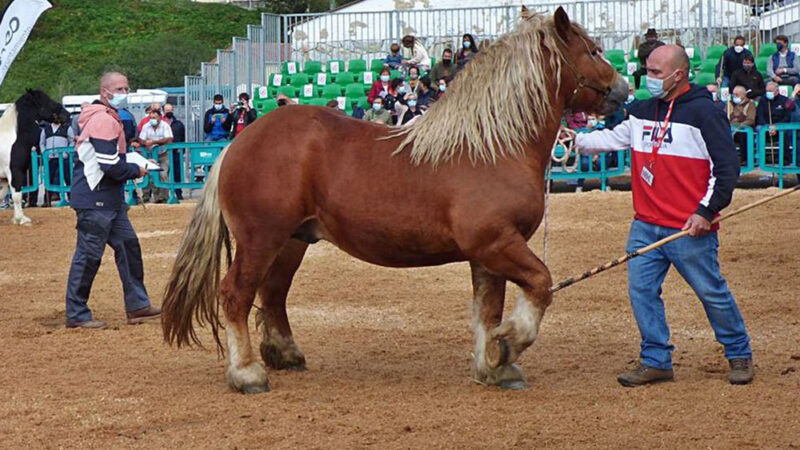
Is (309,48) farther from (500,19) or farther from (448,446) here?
(448,446)

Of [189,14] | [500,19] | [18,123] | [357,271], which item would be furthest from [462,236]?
[189,14]

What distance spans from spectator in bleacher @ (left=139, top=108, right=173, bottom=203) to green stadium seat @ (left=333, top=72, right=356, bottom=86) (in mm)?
5020

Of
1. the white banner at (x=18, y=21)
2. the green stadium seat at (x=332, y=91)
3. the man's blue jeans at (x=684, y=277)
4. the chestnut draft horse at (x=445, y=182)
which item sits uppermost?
the white banner at (x=18, y=21)

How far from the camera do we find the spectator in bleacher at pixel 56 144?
21.2 metres

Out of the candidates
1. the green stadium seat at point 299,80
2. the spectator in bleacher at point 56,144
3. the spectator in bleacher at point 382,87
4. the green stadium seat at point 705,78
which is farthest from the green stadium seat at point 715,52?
the spectator in bleacher at point 56,144

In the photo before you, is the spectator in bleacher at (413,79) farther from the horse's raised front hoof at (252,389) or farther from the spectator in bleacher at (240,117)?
the horse's raised front hoof at (252,389)

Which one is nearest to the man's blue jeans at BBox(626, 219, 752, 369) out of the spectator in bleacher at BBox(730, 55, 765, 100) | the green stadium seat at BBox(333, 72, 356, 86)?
the spectator in bleacher at BBox(730, 55, 765, 100)

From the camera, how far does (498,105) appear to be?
6.82 metres

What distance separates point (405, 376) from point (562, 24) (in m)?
2.49

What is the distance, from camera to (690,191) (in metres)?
6.72

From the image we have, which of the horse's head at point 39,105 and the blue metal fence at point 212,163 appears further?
the horse's head at point 39,105

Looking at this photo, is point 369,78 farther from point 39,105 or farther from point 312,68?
point 39,105

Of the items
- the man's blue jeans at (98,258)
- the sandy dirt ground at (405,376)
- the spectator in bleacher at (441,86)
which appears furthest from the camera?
the spectator in bleacher at (441,86)

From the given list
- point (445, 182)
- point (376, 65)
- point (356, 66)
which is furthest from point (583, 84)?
point (356, 66)
